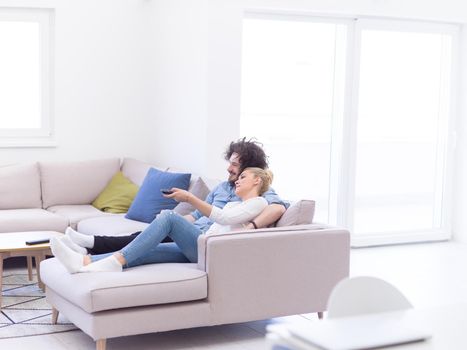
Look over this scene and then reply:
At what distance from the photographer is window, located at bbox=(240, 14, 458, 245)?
6.64 metres

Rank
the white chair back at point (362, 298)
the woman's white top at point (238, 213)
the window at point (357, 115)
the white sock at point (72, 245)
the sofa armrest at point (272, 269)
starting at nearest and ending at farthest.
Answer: the white chair back at point (362, 298) < the sofa armrest at point (272, 269) < the white sock at point (72, 245) < the woman's white top at point (238, 213) < the window at point (357, 115)

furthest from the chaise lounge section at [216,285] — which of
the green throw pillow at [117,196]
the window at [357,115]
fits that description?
the window at [357,115]

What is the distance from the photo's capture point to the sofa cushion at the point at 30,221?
19.1 feet

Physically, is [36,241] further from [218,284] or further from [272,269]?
[272,269]

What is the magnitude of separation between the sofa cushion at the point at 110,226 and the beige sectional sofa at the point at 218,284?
42.8 inches

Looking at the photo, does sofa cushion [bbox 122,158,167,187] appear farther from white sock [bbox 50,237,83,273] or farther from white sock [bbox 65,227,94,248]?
white sock [bbox 50,237,83,273]

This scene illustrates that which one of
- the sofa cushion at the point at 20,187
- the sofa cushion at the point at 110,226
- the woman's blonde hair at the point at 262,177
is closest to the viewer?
the woman's blonde hair at the point at 262,177

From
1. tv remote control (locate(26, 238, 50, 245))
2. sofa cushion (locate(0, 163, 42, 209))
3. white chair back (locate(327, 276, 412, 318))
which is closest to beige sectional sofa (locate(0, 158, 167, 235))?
sofa cushion (locate(0, 163, 42, 209))

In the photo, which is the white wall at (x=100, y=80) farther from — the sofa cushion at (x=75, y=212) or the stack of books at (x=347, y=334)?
the stack of books at (x=347, y=334)

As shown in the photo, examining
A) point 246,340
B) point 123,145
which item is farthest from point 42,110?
point 246,340

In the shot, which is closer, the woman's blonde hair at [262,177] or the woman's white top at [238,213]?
the woman's white top at [238,213]

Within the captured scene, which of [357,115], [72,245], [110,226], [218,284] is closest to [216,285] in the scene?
[218,284]

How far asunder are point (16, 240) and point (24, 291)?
389 mm

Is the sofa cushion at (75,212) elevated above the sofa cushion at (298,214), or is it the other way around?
the sofa cushion at (298,214)
